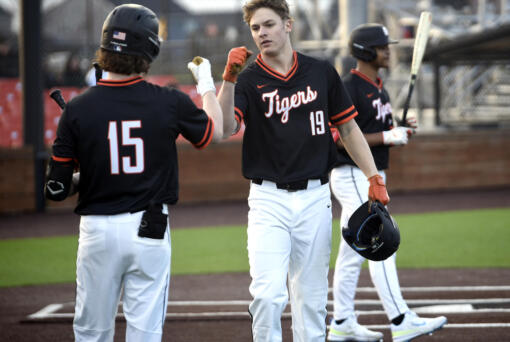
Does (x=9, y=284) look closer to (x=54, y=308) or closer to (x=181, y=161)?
(x=54, y=308)

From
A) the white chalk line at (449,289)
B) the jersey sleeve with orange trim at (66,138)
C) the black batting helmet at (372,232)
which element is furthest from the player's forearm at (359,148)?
the white chalk line at (449,289)

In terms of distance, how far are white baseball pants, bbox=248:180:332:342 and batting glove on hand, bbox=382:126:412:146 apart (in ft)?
4.21

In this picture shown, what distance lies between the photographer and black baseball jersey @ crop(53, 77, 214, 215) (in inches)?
133

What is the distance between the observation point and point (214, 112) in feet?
12.0

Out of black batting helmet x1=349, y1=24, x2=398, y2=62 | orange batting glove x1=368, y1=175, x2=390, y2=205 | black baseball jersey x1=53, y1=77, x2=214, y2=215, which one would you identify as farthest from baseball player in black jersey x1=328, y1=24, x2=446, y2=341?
black baseball jersey x1=53, y1=77, x2=214, y2=215

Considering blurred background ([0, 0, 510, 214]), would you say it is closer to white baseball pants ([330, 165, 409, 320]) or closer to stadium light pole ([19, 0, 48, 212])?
stadium light pole ([19, 0, 48, 212])

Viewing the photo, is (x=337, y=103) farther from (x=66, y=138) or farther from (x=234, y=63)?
(x=66, y=138)

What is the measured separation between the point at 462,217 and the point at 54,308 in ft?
24.2

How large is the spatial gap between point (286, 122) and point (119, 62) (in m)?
1.19

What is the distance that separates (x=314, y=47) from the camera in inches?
851

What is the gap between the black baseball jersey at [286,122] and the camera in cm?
427

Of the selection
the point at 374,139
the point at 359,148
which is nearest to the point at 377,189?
the point at 359,148

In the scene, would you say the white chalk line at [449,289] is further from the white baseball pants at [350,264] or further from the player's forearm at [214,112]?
the player's forearm at [214,112]

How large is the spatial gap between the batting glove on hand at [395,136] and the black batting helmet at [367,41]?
2.06 feet
